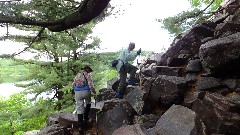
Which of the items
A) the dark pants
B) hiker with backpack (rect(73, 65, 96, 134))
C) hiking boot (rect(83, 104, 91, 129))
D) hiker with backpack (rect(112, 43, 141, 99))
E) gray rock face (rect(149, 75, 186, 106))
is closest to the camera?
gray rock face (rect(149, 75, 186, 106))

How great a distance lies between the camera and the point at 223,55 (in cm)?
577

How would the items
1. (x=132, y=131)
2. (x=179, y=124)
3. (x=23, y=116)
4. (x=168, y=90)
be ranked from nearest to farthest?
(x=179, y=124), (x=132, y=131), (x=168, y=90), (x=23, y=116)

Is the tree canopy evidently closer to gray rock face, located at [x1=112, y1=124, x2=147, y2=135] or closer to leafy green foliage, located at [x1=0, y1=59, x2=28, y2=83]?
gray rock face, located at [x1=112, y1=124, x2=147, y2=135]

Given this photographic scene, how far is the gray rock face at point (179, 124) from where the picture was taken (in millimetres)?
4668

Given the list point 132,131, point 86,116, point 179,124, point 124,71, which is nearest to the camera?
point 179,124

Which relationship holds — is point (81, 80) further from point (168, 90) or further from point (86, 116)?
point (168, 90)

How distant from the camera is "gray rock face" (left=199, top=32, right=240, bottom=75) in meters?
5.66

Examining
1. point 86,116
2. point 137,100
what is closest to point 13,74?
point 86,116

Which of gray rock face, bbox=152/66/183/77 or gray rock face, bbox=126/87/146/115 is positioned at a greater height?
gray rock face, bbox=152/66/183/77

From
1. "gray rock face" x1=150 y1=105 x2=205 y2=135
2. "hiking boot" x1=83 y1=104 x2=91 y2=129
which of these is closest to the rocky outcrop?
"gray rock face" x1=150 y1=105 x2=205 y2=135

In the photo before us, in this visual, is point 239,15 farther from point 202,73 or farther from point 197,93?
point 197,93

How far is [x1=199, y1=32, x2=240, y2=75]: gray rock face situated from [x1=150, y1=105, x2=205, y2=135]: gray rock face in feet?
5.38

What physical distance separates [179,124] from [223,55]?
226cm

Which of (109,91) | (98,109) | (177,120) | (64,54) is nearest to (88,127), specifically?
(98,109)
